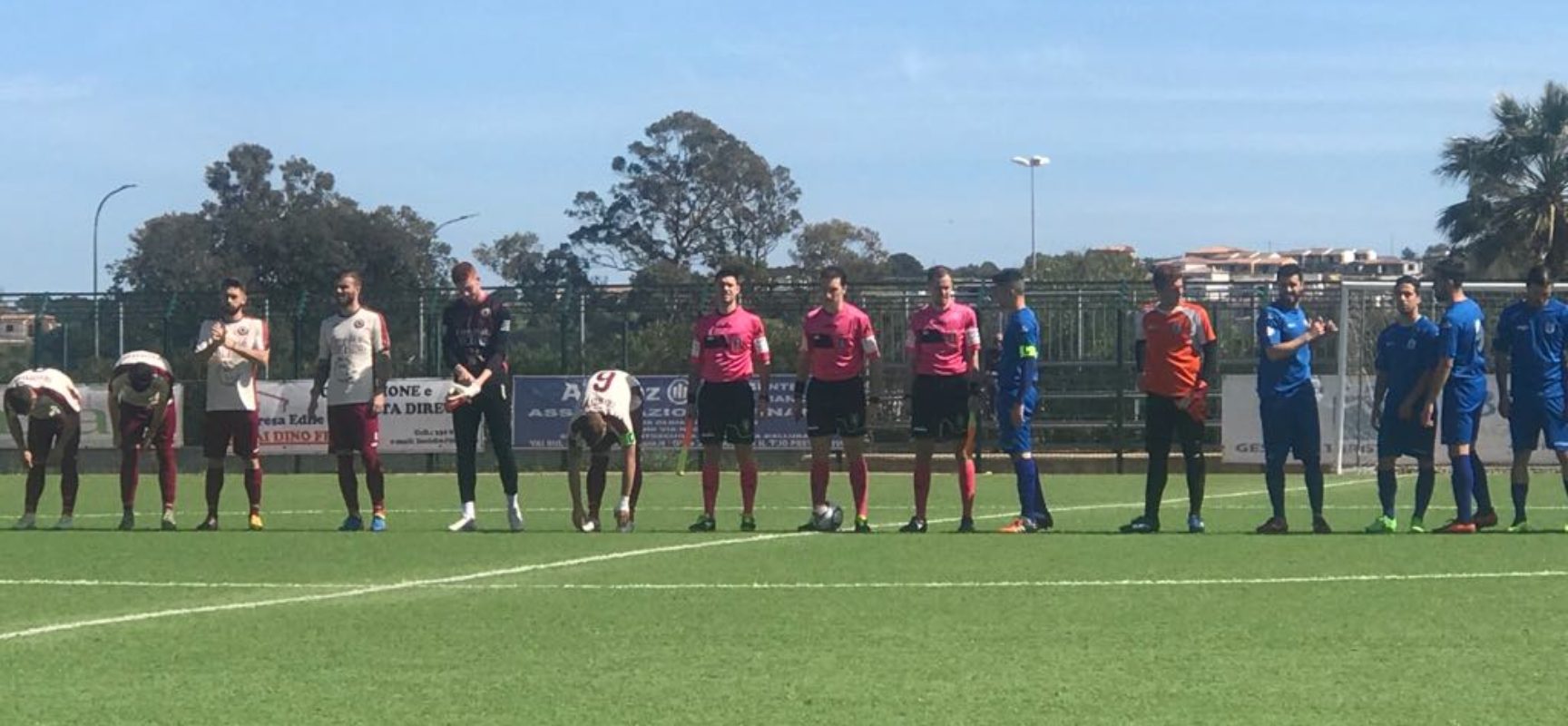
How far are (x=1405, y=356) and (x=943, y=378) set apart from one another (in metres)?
3.02

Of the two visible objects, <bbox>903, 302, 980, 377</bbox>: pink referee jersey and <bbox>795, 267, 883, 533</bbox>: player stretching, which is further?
<bbox>795, 267, 883, 533</bbox>: player stretching

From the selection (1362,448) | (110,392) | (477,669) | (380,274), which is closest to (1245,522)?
(110,392)

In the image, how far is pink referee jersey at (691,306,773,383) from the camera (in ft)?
50.8

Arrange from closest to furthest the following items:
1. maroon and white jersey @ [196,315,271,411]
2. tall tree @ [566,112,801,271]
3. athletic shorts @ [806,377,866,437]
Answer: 1. athletic shorts @ [806,377,866,437]
2. maroon and white jersey @ [196,315,271,411]
3. tall tree @ [566,112,801,271]

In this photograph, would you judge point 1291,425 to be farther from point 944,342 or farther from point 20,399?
point 20,399

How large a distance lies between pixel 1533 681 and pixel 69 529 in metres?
11.5

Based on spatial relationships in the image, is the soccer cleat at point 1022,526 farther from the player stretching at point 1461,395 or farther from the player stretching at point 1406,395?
the player stretching at point 1461,395

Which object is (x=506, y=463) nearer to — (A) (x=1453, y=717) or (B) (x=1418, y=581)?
(B) (x=1418, y=581)

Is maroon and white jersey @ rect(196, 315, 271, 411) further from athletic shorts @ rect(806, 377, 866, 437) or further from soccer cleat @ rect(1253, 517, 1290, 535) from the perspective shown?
soccer cleat @ rect(1253, 517, 1290, 535)

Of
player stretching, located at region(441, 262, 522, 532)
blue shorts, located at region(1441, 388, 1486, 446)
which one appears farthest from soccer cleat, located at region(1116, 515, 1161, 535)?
player stretching, located at region(441, 262, 522, 532)

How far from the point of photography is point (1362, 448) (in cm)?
2838

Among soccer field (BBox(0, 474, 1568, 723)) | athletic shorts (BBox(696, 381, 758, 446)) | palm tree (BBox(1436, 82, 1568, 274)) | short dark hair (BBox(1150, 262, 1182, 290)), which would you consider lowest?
soccer field (BBox(0, 474, 1568, 723))

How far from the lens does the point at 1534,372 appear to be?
14.9m

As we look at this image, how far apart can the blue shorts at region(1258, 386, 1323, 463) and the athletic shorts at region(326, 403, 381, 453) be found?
240 inches
